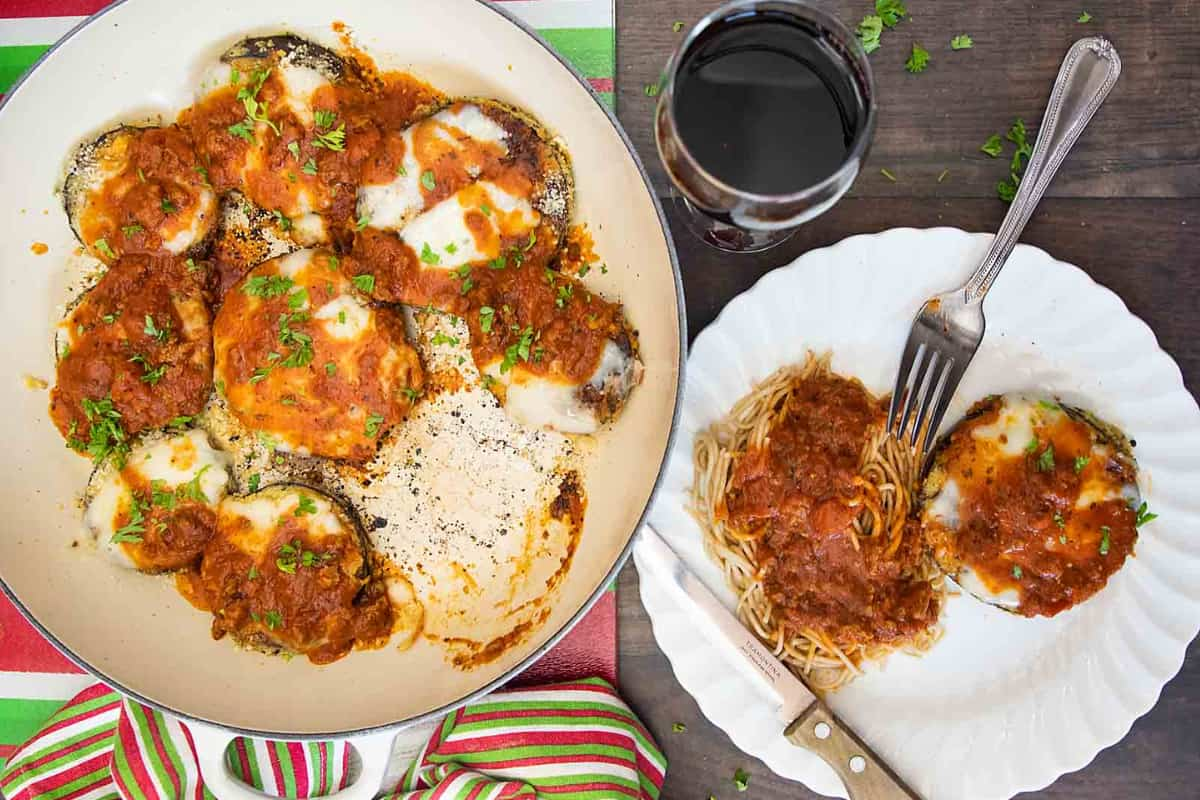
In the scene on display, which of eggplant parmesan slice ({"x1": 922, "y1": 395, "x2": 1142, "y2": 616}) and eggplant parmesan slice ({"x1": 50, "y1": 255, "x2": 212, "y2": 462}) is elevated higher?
eggplant parmesan slice ({"x1": 50, "y1": 255, "x2": 212, "y2": 462})

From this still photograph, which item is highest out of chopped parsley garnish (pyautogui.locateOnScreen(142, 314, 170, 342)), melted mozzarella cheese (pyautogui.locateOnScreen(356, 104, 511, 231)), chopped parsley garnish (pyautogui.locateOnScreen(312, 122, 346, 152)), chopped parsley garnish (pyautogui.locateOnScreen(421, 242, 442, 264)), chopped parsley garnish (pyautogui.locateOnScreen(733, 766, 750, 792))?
chopped parsley garnish (pyautogui.locateOnScreen(312, 122, 346, 152))

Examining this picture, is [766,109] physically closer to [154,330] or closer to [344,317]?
[344,317]

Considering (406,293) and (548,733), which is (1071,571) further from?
(406,293)

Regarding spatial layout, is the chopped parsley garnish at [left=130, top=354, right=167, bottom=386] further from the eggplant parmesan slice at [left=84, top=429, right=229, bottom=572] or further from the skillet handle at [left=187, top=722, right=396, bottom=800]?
the skillet handle at [left=187, top=722, right=396, bottom=800]

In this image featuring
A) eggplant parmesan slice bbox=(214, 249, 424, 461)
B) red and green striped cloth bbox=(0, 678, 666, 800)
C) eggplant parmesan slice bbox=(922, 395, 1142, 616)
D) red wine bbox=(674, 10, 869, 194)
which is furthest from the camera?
red and green striped cloth bbox=(0, 678, 666, 800)

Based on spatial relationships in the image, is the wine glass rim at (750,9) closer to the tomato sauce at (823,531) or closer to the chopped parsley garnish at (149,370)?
the tomato sauce at (823,531)

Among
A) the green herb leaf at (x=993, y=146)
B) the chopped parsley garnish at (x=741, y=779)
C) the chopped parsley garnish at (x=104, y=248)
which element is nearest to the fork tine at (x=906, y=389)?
the green herb leaf at (x=993, y=146)

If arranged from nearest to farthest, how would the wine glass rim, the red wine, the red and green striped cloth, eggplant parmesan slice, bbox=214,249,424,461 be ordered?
the wine glass rim
the red wine
eggplant parmesan slice, bbox=214,249,424,461
the red and green striped cloth

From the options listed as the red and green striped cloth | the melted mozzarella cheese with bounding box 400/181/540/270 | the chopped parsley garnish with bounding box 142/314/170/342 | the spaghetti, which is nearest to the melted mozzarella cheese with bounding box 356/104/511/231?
the melted mozzarella cheese with bounding box 400/181/540/270
